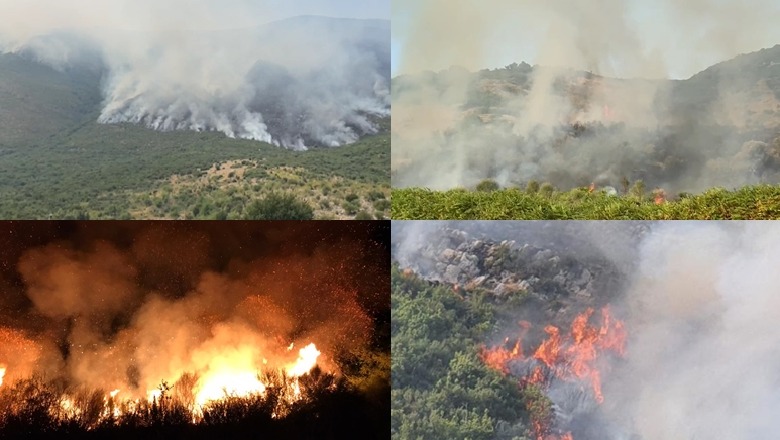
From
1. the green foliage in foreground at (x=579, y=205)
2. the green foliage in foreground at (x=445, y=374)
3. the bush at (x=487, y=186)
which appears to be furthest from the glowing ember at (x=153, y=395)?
the bush at (x=487, y=186)

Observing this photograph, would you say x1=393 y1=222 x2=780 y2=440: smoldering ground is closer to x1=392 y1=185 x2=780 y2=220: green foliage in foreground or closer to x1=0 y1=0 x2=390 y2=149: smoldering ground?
x1=392 y1=185 x2=780 y2=220: green foliage in foreground

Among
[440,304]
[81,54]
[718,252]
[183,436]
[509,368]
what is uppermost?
[81,54]

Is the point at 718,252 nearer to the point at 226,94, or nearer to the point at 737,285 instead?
the point at 737,285

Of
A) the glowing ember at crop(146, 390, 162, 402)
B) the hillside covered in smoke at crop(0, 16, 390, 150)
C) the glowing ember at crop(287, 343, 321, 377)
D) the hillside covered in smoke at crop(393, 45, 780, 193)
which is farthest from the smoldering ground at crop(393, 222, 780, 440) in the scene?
the glowing ember at crop(146, 390, 162, 402)

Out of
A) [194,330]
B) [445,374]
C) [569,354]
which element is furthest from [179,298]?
[569,354]

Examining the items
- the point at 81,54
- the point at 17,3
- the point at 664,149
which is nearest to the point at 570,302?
the point at 664,149

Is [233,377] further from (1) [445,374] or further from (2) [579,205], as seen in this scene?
(2) [579,205]
